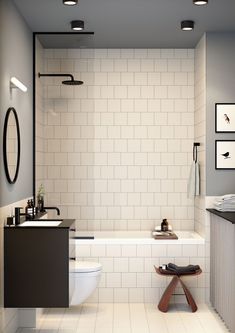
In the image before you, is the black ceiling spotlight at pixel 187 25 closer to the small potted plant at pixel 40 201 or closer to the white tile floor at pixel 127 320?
the small potted plant at pixel 40 201

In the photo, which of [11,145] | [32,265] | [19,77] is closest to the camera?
[32,265]

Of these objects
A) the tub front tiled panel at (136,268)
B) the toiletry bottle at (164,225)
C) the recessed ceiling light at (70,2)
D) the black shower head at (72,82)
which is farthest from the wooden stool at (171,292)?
the recessed ceiling light at (70,2)

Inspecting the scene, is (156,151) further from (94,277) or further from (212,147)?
(94,277)

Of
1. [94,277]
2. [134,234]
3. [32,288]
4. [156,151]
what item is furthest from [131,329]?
[156,151]

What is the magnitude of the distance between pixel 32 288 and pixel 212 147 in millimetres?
2667

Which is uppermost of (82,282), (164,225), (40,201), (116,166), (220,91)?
(220,91)

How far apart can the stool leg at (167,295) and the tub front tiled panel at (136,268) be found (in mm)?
287

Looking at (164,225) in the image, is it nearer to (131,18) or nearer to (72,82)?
(72,82)

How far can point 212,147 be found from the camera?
6469mm

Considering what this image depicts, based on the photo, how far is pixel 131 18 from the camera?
19.1ft

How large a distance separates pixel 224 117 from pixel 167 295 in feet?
6.40

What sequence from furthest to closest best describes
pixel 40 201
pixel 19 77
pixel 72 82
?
pixel 72 82 → pixel 40 201 → pixel 19 77

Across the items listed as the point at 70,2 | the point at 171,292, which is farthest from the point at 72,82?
the point at 171,292

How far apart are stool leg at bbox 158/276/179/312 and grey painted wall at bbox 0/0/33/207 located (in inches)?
66.5
